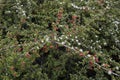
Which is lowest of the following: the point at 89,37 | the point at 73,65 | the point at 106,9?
the point at 73,65

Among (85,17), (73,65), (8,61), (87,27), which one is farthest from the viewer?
(85,17)

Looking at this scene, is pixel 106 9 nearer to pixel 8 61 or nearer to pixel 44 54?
pixel 44 54

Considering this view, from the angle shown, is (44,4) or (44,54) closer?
(44,54)

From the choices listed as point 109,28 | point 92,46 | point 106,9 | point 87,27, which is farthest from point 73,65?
point 106,9

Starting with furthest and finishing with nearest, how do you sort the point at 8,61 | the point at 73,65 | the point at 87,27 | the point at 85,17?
1. the point at 85,17
2. the point at 87,27
3. the point at 73,65
4. the point at 8,61

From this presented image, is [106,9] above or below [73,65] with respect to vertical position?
above

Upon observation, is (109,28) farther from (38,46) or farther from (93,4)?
(38,46)

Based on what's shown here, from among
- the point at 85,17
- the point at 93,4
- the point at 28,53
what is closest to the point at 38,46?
the point at 28,53
